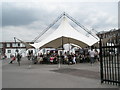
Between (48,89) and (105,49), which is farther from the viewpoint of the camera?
(105,49)

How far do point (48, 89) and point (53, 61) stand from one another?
15.8 meters

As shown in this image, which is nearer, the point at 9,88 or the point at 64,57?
the point at 9,88

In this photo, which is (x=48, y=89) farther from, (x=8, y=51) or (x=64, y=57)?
(x=8, y=51)

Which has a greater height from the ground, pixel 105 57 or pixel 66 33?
pixel 66 33

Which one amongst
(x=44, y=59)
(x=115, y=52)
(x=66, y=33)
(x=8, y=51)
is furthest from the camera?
(x=8, y=51)

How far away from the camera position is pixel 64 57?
23.0 metres

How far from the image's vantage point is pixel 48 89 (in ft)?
24.6

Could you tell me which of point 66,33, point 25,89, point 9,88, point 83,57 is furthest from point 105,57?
point 83,57

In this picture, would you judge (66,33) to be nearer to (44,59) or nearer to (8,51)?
(44,59)

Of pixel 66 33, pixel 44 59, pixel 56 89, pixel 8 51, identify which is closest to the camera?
pixel 56 89

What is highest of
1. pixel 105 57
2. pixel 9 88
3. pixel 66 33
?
pixel 66 33

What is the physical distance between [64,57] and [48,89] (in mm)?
15588

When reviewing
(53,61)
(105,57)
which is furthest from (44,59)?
(105,57)

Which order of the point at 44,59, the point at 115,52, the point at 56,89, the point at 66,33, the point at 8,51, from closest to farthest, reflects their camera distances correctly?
the point at 56,89 → the point at 115,52 → the point at 66,33 → the point at 44,59 → the point at 8,51
